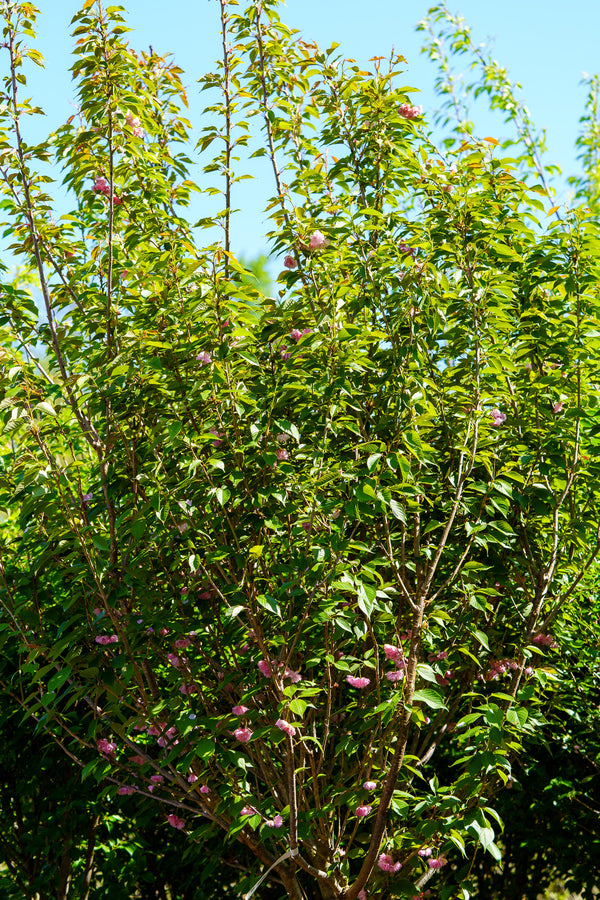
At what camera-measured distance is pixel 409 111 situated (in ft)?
10.7

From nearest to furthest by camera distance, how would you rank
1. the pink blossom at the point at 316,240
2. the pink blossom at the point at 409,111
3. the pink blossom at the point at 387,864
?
the pink blossom at the point at 316,240 < the pink blossom at the point at 387,864 < the pink blossom at the point at 409,111

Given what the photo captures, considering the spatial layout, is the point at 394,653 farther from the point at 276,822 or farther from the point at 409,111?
the point at 409,111

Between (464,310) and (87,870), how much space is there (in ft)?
12.1

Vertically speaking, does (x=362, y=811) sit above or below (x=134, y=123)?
below

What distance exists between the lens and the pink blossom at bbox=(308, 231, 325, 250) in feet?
9.19

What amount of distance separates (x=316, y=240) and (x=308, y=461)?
76cm

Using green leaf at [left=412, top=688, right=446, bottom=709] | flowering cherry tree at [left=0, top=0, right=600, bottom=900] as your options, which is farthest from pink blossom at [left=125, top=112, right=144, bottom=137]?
green leaf at [left=412, top=688, right=446, bottom=709]

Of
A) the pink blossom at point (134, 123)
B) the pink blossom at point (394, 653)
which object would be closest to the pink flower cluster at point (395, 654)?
the pink blossom at point (394, 653)

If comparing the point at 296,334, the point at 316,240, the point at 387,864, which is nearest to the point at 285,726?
the point at 387,864

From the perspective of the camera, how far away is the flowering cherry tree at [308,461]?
2.70 m

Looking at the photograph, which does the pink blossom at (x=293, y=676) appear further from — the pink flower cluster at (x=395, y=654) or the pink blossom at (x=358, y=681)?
the pink flower cluster at (x=395, y=654)

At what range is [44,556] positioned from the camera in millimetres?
2924

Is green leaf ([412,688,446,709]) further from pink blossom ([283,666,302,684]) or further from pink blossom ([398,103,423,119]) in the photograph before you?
pink blossom ([398,103,423,119])

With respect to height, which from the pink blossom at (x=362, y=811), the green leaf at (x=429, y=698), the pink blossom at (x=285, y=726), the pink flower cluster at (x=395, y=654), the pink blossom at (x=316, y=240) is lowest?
the pink blossom at (x=362, y=811)
